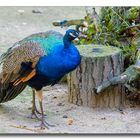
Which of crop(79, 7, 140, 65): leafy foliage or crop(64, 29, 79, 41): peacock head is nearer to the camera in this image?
crop(64, 29, 79, 41): peacock head

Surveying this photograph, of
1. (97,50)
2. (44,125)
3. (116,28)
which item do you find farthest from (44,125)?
(116,28)

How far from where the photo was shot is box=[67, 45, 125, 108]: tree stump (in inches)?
233

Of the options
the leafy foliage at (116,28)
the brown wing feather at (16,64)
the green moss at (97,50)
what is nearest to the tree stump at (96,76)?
the green moss at (97,50)

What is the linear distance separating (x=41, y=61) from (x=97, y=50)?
87cm

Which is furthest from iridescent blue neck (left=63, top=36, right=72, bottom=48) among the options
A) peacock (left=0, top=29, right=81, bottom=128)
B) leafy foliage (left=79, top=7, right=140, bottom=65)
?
leafy foliage (left=79, top=7, right=140, bottom=65)

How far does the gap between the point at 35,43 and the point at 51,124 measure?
2.35ft

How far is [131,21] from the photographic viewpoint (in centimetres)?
663

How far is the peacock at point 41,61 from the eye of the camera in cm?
531

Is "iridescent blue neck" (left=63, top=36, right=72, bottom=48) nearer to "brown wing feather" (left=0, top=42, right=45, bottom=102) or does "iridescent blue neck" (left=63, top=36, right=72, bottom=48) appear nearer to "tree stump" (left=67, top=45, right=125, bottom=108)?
"brown wing feather" (left=0, top=42, right=45, bottom=102)

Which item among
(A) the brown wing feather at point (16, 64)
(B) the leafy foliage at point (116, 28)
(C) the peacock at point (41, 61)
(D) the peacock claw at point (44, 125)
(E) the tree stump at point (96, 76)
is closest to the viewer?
(C) the peacock at point (41, 61)

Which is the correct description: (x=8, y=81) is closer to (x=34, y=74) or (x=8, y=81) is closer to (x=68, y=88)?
(x=34, y=74)

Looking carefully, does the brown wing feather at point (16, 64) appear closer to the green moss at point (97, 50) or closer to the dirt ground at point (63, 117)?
the dirt ground at point (63, 117)

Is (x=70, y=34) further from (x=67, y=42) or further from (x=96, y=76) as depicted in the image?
(x=96, y=76)

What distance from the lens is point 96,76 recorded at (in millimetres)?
5941
